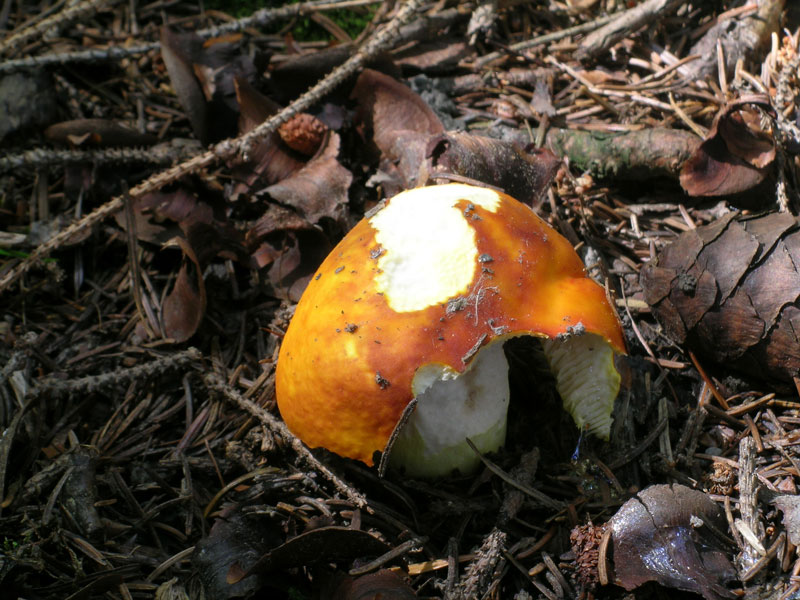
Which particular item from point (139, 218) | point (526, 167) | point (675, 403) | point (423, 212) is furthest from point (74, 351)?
point (675, 403)

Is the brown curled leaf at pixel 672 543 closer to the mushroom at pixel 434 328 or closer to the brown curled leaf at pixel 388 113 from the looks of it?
the mushroom at pixel 434 328

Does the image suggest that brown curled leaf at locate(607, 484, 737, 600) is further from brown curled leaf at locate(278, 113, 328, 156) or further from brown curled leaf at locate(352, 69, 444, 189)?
brown curled leaf at locate(278, 113, 328, 156)

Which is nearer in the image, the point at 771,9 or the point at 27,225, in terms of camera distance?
the point at 27,225

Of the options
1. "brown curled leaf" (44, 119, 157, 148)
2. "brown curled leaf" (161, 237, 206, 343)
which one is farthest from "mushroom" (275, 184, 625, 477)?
"brown curled leaf" (44, 119, 157, 148)

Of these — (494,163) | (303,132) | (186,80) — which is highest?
(186,80)

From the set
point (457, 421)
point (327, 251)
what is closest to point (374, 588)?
point (457, 421)

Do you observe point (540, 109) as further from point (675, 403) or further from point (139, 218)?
point (139, 218)

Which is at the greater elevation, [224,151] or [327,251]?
[224,151]

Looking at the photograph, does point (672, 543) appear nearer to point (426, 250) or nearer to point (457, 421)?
point (457, 421)
